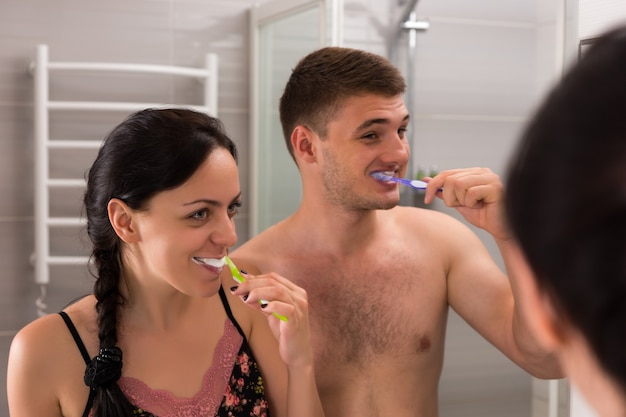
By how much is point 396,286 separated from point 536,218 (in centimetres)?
120

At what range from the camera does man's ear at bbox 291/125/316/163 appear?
154 centimetres

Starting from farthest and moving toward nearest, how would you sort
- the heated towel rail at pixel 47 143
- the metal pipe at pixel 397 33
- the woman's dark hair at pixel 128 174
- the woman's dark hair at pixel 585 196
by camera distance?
the heated towel rail at pixel 47 143, the metal pipe at pixel 397 33, the woman's dark hair at pixel 128 174, the woman's dark hair at pixel 585 196

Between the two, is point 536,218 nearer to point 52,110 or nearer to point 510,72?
point 510,72

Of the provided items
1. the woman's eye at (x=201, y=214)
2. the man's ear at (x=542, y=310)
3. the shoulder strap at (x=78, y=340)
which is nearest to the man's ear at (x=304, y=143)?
the woman's eye at (x=201, y=214)

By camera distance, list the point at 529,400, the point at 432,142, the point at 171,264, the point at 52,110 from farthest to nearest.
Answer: the point at 52,110 < the point at 432,142 < the point at 529,400 < the point at 171,264

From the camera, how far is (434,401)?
151 cm

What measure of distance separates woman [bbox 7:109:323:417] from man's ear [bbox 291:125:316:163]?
0.29 meters

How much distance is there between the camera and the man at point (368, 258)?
1.45 m

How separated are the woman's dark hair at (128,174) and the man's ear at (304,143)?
11.6 inches

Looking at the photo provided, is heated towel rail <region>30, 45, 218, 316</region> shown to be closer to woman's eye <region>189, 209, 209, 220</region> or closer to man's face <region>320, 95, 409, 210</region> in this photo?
man's face <region>320, 95, 409, 210</region>

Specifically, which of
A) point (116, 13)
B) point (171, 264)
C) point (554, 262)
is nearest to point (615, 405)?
point (554, 262)

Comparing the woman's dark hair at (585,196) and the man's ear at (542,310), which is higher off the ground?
the woman's dark hair at (585,196)

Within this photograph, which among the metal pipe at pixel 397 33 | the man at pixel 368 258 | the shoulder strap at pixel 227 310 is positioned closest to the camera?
the shoulder strap at pixel 227 310

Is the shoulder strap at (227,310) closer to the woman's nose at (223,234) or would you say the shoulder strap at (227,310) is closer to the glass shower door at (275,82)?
the woman's nose at (223,234)
